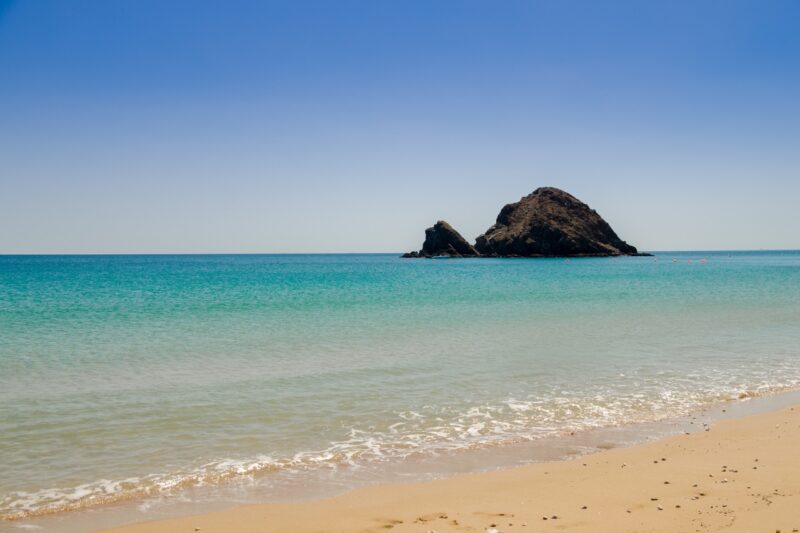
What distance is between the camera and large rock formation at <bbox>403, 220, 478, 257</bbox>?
563 ft

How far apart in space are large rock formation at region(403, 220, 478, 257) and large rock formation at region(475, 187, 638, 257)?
381 centimetres

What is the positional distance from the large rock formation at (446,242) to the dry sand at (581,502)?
16370 centimetres

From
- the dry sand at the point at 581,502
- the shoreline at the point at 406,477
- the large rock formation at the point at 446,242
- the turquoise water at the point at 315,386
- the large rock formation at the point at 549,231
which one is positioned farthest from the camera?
the large rock formation at the point at 446,242

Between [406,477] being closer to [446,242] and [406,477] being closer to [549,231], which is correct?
[549,231]

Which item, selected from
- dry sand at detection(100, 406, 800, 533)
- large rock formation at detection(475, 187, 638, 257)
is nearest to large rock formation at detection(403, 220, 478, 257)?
large rock formation at detection(475, 187, 638, 257)

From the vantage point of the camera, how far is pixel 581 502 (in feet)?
21.9

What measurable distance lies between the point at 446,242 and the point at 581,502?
16818 cm

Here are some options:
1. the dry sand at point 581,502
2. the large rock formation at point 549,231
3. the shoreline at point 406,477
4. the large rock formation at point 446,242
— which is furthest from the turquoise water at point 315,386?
the large rock formation at point 446,242

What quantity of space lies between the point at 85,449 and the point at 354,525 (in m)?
5.11

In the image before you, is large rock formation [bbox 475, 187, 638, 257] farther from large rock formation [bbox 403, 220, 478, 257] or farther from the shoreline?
the shoreline

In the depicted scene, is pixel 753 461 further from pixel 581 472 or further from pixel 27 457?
pixel 27 457

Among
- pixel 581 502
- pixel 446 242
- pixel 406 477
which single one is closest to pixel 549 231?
pixel 446 242

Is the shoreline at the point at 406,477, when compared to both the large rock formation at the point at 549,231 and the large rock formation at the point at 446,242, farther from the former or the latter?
the large rock formation at the point at 446,242

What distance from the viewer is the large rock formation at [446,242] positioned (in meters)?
172
